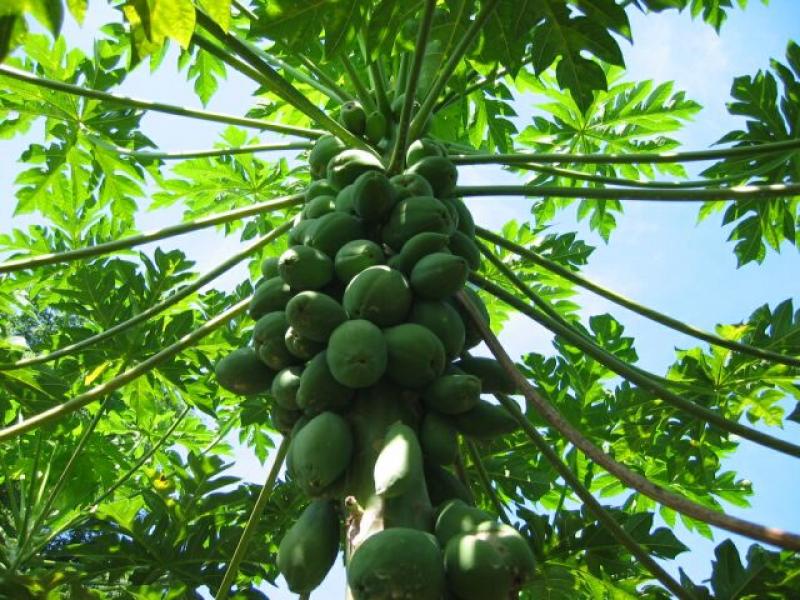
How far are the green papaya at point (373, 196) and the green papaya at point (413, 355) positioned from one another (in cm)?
52

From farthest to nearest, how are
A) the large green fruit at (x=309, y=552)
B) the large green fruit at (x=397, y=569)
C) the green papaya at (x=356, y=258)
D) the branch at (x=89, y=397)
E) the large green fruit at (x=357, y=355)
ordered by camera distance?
1. the branch at (x=89, y=397)
2. the green papaya at (x=356, y=258)
3. the large green fruit at (x=357, y=355)
4. the large green fruit at (x=309, y=552)
5. the large green fruit at (x=397, y=569)

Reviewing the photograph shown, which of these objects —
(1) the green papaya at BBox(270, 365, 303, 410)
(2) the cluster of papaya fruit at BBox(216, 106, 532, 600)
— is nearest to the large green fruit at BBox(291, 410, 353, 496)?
(2) the cluster of papaya fruit at BBox(216, 106, 532, 600)

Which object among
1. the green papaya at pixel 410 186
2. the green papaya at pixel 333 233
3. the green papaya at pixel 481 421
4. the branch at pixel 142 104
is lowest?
the green papaya at pixel 481 421

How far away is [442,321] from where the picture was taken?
2.22 metres

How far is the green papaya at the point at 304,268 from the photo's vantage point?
2305mm

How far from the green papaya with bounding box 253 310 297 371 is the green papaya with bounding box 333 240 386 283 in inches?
8.3

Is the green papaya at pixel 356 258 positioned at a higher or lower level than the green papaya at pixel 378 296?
higher

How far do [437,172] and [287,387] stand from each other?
981mm

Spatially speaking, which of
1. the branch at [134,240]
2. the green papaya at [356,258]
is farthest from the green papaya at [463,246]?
the branch at [134,240]

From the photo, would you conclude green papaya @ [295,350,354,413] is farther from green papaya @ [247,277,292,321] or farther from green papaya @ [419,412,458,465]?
green papaya @ [247,277,292,321]

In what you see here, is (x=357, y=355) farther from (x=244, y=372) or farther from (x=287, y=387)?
(x=244, y=372)

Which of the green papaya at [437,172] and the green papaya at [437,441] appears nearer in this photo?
the green papaya at [437,441]

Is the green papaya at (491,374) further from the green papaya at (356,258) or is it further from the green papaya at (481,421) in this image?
the green papaya at (356,258)

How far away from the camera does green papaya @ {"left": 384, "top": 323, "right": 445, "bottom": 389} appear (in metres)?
2.05
